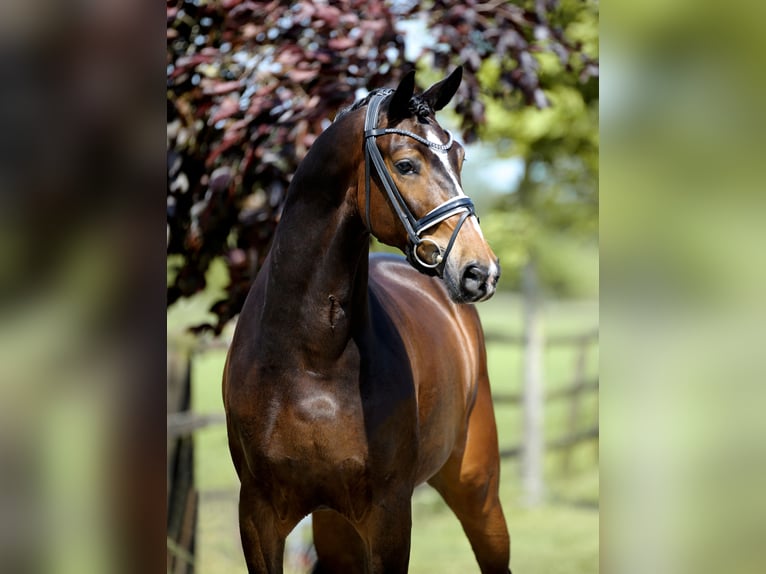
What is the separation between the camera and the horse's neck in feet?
7.09

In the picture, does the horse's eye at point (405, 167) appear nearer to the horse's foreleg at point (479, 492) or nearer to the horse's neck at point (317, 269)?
the horse's neck at point (317, 269)

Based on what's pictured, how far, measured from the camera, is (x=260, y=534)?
7.49 ft

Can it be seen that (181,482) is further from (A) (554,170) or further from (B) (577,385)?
Answer: (B) (577,385)

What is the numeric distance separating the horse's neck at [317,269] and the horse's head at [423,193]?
8 cm

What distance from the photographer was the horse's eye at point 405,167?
6.60 ft

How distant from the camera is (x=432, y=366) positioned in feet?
8.71

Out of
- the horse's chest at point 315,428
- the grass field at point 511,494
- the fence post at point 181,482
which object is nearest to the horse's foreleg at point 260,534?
the horse's chest at point 315,428

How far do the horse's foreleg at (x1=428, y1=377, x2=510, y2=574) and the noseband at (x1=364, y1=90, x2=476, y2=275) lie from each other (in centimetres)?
128

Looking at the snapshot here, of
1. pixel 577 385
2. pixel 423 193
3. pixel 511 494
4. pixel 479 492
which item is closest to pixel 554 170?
pixel 577 385

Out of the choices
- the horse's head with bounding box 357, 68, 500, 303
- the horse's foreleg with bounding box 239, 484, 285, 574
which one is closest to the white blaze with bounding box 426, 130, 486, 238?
the horse's head with bounding box 357, 68, 500, 303

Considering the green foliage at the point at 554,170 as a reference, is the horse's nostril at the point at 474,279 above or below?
above

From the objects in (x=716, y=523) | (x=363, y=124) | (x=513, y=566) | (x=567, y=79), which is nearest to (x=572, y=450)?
(x=513, y=566)

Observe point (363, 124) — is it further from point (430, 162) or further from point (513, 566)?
point (513, 566)

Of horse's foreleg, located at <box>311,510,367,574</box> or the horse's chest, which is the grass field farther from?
the horse's chest
